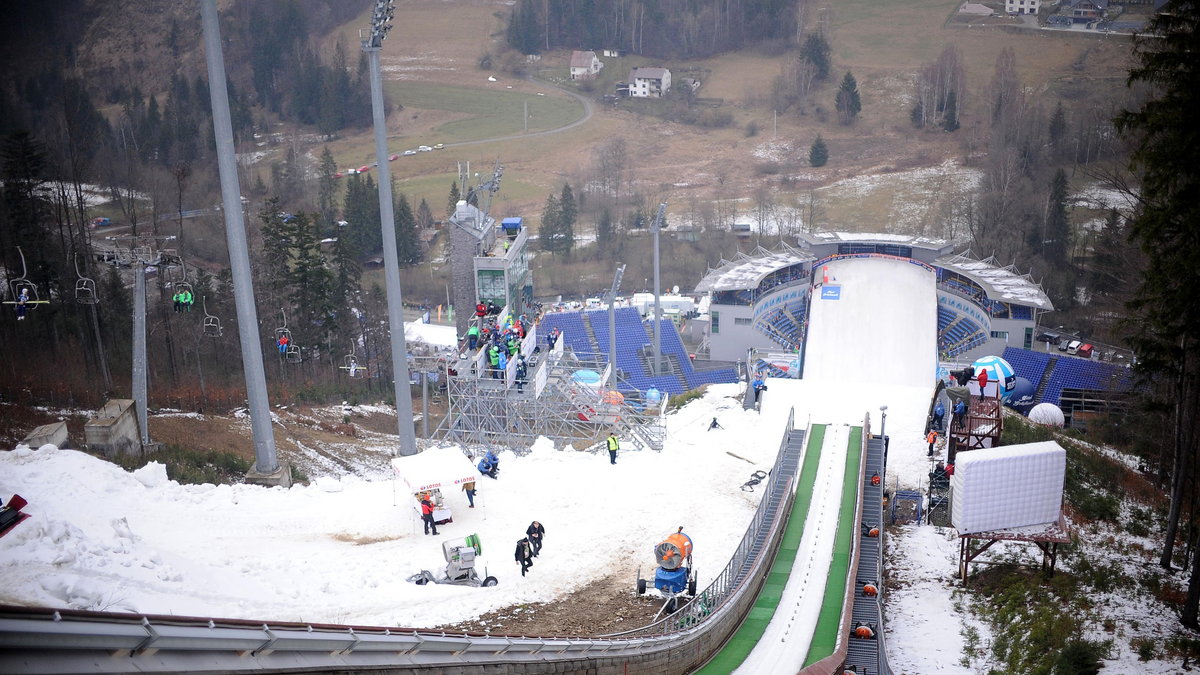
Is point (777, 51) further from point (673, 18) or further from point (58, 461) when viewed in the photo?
point (58, 461)

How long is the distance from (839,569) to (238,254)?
15207mm

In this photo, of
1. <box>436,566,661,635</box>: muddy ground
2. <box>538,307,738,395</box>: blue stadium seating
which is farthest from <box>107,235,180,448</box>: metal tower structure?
<box>538,307,738,395</box>: blue stadium seating

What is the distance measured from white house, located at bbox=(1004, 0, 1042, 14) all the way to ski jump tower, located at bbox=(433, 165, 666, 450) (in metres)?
91.4

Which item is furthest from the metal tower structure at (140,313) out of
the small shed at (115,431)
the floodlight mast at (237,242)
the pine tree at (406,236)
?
the pine tree at (406,236)

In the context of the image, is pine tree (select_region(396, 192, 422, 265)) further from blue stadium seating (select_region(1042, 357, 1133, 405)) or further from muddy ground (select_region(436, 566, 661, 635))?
muddy ground (select_region(436, 566, 661, 635))

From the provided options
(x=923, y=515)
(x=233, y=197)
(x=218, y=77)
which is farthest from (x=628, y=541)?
(x=218, y=77)

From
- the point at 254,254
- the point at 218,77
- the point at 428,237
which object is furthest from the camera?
the point at 428,237

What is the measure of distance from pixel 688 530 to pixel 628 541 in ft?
5.94

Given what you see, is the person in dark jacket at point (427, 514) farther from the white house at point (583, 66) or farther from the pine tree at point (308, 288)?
the white house at point (583, 66)

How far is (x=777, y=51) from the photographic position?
11519cm

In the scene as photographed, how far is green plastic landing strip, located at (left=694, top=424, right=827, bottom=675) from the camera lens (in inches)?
720

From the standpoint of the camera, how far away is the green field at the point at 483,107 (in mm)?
100062

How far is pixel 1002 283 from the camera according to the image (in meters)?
58.4

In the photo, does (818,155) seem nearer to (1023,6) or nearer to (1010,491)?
(1023,6)
